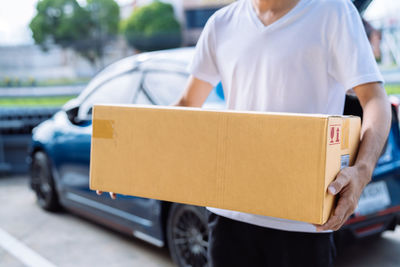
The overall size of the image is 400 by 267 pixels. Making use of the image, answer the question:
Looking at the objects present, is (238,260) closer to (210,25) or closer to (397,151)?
(210,25)

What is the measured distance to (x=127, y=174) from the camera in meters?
1.53

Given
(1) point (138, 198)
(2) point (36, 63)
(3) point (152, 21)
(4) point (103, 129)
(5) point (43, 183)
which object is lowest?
(5) point (43, 183)

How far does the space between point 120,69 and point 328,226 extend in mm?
3236

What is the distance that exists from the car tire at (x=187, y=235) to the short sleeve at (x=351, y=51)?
1.75 meters

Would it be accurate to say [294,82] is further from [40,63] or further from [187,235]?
[40,63]

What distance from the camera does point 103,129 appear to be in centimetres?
156

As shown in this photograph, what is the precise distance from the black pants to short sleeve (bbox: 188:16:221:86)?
51 cm

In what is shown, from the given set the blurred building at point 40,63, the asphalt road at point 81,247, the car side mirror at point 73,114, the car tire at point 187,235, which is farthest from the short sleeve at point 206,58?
the blurred building at point 40,63

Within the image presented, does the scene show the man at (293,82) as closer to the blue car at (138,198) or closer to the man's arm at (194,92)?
the man's arm at (194,92)

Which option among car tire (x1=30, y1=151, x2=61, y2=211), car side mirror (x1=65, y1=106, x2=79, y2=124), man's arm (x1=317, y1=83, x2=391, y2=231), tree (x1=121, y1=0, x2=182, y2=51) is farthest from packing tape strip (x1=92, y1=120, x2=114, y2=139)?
tree (x1=121, y1=0, x2=182, y2=51)

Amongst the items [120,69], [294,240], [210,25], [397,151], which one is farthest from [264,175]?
[120,69]

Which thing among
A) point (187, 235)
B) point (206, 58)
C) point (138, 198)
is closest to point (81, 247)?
point (138, 198)

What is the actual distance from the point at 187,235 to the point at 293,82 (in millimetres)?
1952

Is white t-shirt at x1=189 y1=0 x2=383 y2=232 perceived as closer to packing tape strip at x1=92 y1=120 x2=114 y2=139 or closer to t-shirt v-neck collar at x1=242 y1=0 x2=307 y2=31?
t-shirt v-neck collar at x1=242 y1=0 x2=307 y2=31
